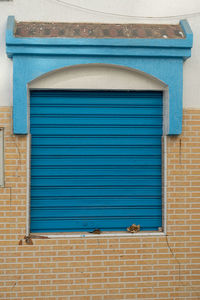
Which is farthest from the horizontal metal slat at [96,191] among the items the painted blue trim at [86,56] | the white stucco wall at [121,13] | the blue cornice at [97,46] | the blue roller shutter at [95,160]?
the blue cornice at [97,46]

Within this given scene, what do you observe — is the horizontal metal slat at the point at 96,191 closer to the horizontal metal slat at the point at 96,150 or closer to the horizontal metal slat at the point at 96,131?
the horizontal metal slat at the point at 96,150

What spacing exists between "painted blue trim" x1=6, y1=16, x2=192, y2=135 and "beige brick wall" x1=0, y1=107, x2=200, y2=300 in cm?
37

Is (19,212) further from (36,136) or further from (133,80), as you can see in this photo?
(133,80)

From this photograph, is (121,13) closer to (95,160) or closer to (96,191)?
(95,160)

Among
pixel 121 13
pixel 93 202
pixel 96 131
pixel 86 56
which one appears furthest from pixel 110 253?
pixel 121 13

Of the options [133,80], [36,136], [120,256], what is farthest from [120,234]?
[133,80]

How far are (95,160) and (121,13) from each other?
6.34 feet

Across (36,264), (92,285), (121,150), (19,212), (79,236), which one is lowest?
(92,285)

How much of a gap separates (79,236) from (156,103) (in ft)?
6.43

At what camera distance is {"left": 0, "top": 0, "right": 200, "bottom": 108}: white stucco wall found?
4293 mm

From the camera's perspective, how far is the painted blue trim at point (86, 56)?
4.08m

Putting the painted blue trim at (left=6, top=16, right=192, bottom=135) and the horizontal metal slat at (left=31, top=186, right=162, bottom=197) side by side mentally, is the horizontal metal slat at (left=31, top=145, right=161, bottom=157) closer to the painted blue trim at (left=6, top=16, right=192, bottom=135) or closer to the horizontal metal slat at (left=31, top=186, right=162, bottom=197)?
the painted blue trim at (left=6, top=16, right=192, bottom=135)

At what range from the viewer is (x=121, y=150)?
14.3 feet

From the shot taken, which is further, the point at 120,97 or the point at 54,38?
the point at 120,97
